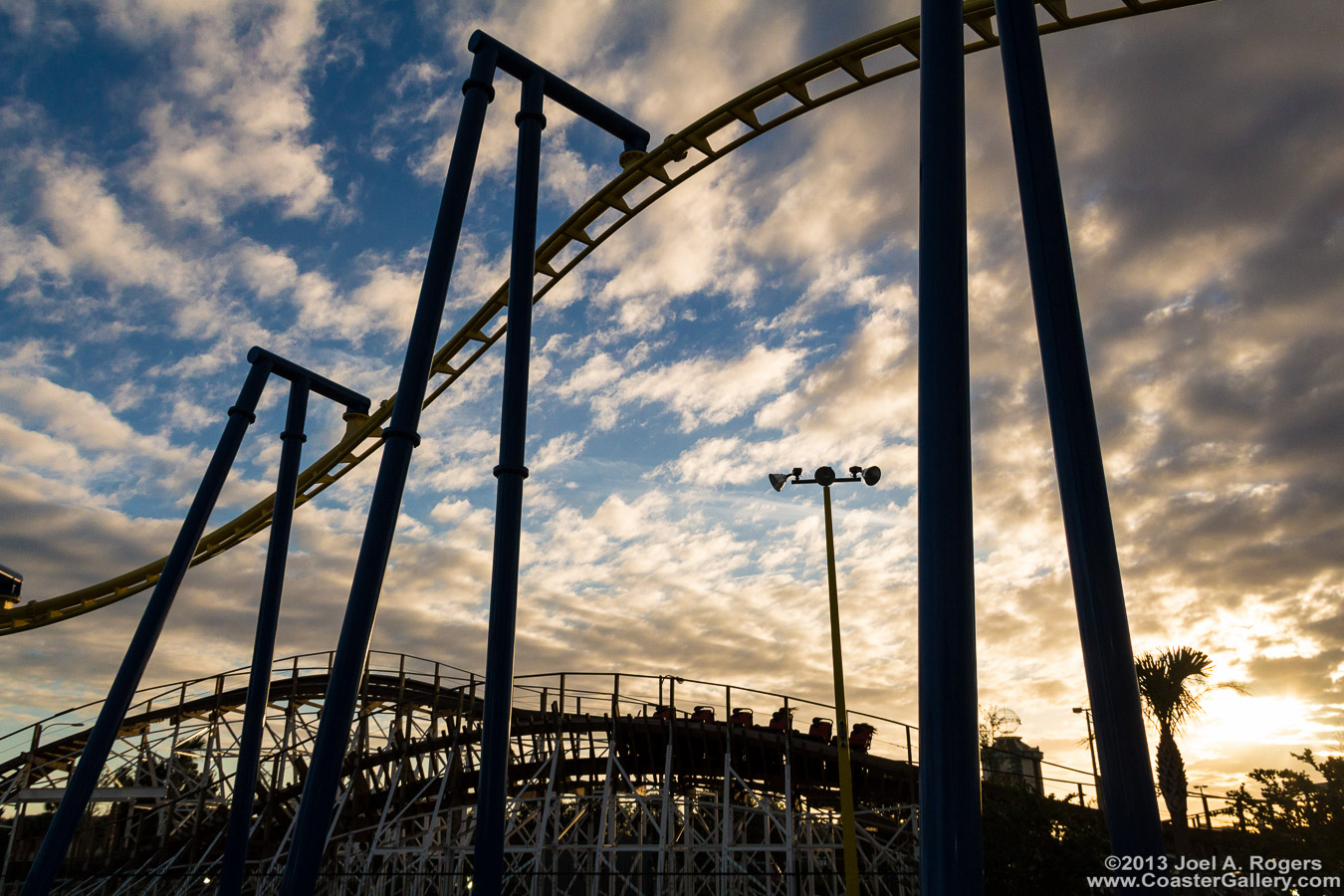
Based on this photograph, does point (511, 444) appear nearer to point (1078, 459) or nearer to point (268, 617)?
point (1078, 459)

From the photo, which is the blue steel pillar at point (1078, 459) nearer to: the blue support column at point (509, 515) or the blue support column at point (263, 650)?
the blue support column at point (509, 515)

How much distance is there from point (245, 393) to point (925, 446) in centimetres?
1274

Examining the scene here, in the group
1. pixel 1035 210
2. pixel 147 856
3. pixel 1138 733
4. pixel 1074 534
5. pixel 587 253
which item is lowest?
pixel 147 856

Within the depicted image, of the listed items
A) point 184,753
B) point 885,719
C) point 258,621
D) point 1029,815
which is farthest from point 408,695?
point 1029,815

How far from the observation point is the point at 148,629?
12.5 metres

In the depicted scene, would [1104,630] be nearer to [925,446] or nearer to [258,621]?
[925,446]

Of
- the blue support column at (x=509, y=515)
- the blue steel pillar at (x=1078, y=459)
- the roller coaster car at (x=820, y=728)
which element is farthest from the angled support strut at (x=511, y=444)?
the roller coaster car at (x=820, y=728)

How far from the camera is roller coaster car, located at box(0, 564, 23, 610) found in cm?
2367

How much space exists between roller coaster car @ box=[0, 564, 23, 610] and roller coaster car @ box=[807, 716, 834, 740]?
21802 mm

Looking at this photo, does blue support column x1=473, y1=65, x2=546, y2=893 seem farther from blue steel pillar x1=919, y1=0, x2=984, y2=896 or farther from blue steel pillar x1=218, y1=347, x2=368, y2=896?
blue steel pillar x1=218, y1=347, x2=368, y2=896

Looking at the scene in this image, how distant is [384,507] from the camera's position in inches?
331

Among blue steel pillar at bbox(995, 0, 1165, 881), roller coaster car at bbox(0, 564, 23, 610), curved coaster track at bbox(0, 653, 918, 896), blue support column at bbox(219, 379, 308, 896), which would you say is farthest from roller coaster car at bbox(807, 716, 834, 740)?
roller coaster car at bbox(0, 564, 23, 610)

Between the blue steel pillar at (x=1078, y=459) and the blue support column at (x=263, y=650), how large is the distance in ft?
35.7

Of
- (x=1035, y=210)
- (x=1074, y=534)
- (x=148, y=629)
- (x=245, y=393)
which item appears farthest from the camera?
(x=245, y=393)
